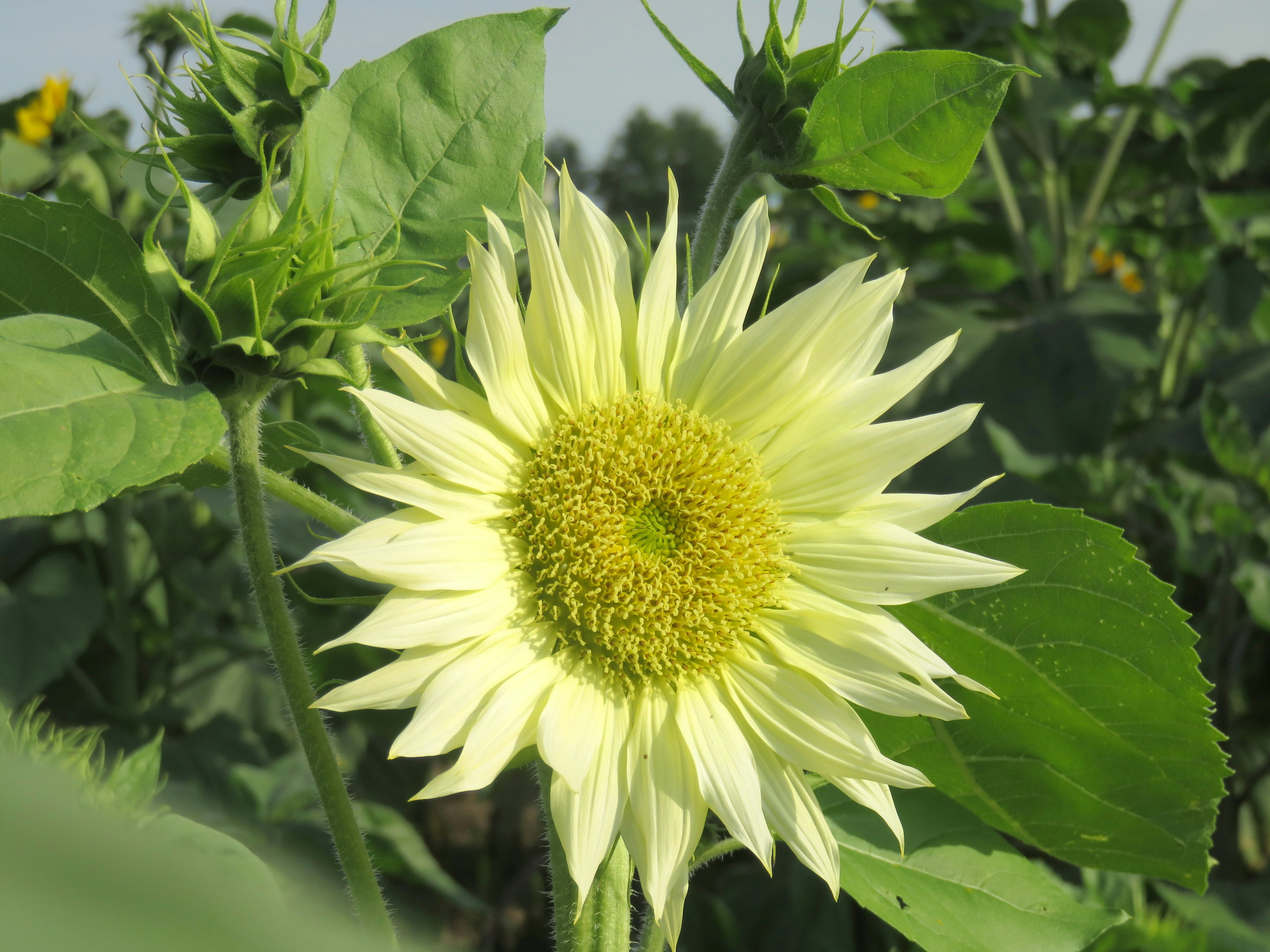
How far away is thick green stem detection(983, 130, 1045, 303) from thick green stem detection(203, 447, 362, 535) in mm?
2217

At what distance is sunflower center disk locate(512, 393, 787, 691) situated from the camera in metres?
0.80

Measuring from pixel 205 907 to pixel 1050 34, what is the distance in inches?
115

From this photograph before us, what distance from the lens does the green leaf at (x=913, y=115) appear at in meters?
0.76

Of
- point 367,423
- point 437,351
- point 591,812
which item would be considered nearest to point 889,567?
point 591,812

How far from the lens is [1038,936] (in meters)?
0.85

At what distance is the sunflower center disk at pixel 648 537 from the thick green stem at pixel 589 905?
0.12 metres

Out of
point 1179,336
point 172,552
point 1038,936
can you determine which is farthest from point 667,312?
point 1179,336

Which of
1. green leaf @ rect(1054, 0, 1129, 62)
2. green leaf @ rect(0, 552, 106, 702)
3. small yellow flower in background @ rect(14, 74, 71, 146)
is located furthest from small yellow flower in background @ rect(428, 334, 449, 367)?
green leaf @ rect(1054, 0, 1129, 62)

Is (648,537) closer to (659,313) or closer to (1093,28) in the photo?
(659,313)

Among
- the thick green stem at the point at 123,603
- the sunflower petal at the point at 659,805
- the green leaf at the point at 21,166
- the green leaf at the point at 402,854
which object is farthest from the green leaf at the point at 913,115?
the green leaf at the point at 21,166

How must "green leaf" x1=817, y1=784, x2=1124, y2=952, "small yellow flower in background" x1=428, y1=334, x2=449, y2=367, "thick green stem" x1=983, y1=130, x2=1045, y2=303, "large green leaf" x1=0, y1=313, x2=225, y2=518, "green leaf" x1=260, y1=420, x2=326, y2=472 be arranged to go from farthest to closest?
"thick green stem" x1=983, y1=130, x2=1045, y2=303 → "small yellow flower in background" x1=428, y1=334, x2=449, y2=367 → "green leaf" x1=817, y1=784, x2=1124, y2=952 → "green leaf" x1=260, y1=420, x2=326, y2=472 → "large green leaf" x1=0, y1=313, x2=225, y2=518

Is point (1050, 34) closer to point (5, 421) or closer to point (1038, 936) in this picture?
point (1038, 936)

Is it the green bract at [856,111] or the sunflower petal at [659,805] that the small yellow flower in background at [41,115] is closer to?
the green bract at [856,111]

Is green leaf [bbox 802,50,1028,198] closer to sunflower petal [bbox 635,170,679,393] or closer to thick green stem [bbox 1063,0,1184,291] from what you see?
sunflower petal [bbox 635,170,679,393]
